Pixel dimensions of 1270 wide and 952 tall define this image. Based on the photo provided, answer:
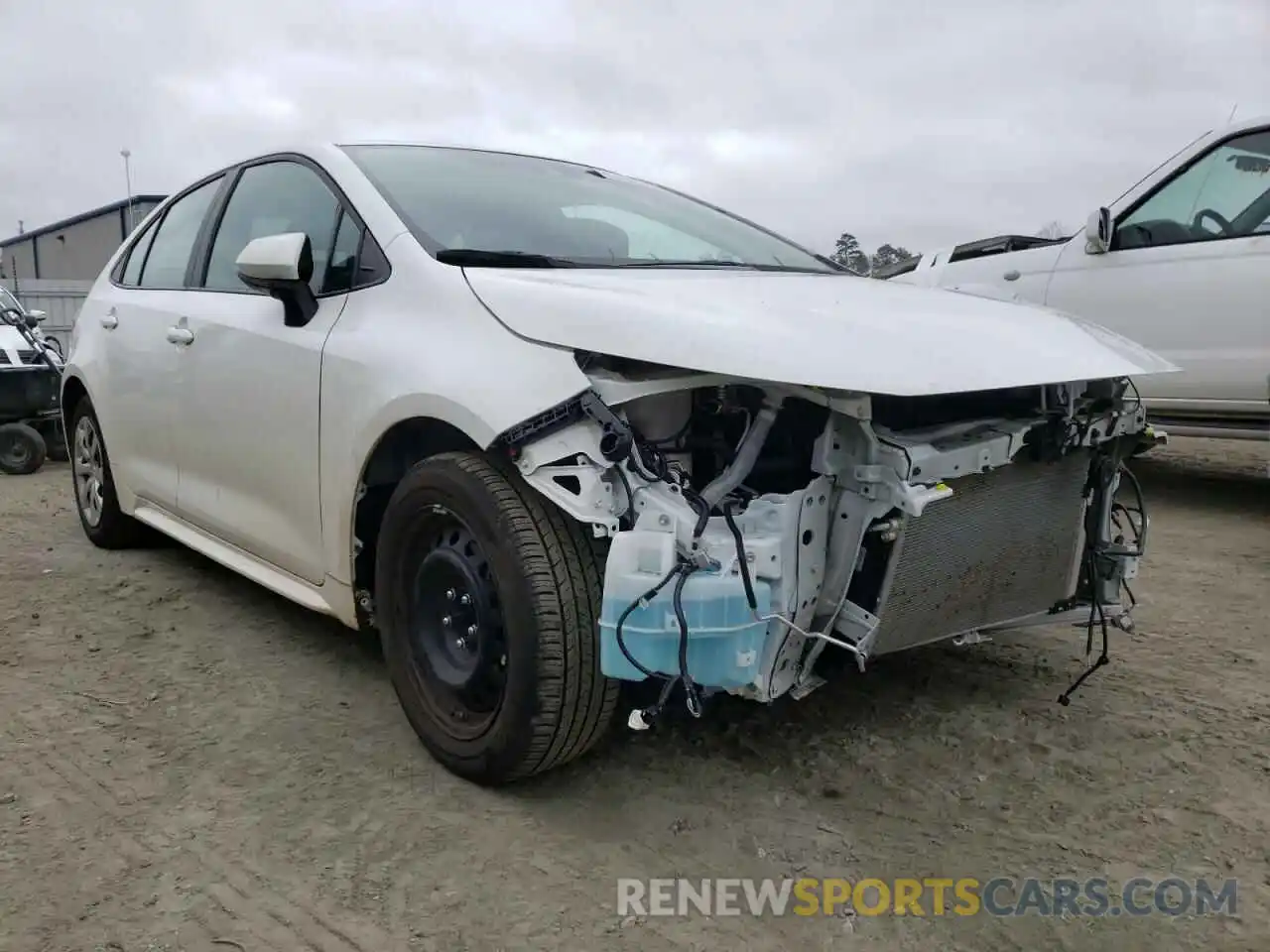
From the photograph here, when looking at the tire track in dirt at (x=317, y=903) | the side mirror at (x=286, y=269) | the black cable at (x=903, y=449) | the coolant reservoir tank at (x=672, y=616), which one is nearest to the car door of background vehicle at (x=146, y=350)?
the side mirror at (x=286, y=269)

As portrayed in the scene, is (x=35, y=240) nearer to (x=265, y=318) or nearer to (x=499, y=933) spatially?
(x=265, y=318)

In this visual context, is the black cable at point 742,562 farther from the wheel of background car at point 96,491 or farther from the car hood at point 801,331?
the wheel of background car at point 96,491

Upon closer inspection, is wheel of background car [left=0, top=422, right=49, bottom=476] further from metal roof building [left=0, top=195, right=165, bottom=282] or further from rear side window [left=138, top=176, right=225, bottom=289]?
metal roof building [left=0, top=195, right=165, bottom=282]

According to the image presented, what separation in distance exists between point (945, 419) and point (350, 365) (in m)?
1.51

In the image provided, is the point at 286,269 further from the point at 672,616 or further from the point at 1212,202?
the point at 1212,202

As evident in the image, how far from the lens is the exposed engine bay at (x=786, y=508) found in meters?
1.99

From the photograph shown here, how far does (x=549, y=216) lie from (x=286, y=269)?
0.76 meters

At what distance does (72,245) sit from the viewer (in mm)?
21656

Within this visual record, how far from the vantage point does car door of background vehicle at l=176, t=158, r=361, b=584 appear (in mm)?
2824

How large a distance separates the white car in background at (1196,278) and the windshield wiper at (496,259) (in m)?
3.90

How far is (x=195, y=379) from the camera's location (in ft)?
11.0

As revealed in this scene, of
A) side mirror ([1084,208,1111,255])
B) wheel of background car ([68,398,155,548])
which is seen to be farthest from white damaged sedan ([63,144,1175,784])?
side mirror ([1084,208,1111,255])

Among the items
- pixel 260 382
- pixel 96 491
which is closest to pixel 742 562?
pixel 260 382

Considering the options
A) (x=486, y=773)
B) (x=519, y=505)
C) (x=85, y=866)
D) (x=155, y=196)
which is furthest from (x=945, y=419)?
(x=155, y=196)
